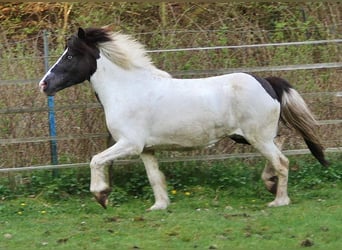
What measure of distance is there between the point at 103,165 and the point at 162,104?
92cm

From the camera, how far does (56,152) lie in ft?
28.9

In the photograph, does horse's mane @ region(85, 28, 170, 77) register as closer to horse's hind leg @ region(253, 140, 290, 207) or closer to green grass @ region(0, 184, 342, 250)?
horse's hind leg @ region(253, 140, 290, 207)

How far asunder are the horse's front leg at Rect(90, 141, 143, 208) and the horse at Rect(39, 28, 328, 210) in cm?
1

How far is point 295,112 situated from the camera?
8039 millimetres

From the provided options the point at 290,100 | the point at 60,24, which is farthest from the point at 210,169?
the point at 60,24

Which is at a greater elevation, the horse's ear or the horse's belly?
the horse's ear

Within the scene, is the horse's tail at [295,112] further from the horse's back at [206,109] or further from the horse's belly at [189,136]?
the horse's belly at [189,136]

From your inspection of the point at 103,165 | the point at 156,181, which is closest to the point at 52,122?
the point at 103,165

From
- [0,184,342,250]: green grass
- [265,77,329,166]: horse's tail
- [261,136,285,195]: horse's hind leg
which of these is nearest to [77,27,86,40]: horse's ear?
[0,184,342,250]: green grass

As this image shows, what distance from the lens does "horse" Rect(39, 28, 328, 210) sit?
302 inches

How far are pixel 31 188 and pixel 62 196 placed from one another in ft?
1.57

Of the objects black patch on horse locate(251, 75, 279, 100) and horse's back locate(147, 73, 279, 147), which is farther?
black patch on horse locate(251, 75, 279, 100)

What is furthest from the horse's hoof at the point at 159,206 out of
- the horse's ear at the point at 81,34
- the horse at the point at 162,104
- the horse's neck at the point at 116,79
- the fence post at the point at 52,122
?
the horse's ear at the point at 81,34

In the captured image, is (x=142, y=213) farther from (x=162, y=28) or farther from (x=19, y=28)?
(x=19, y=28)
